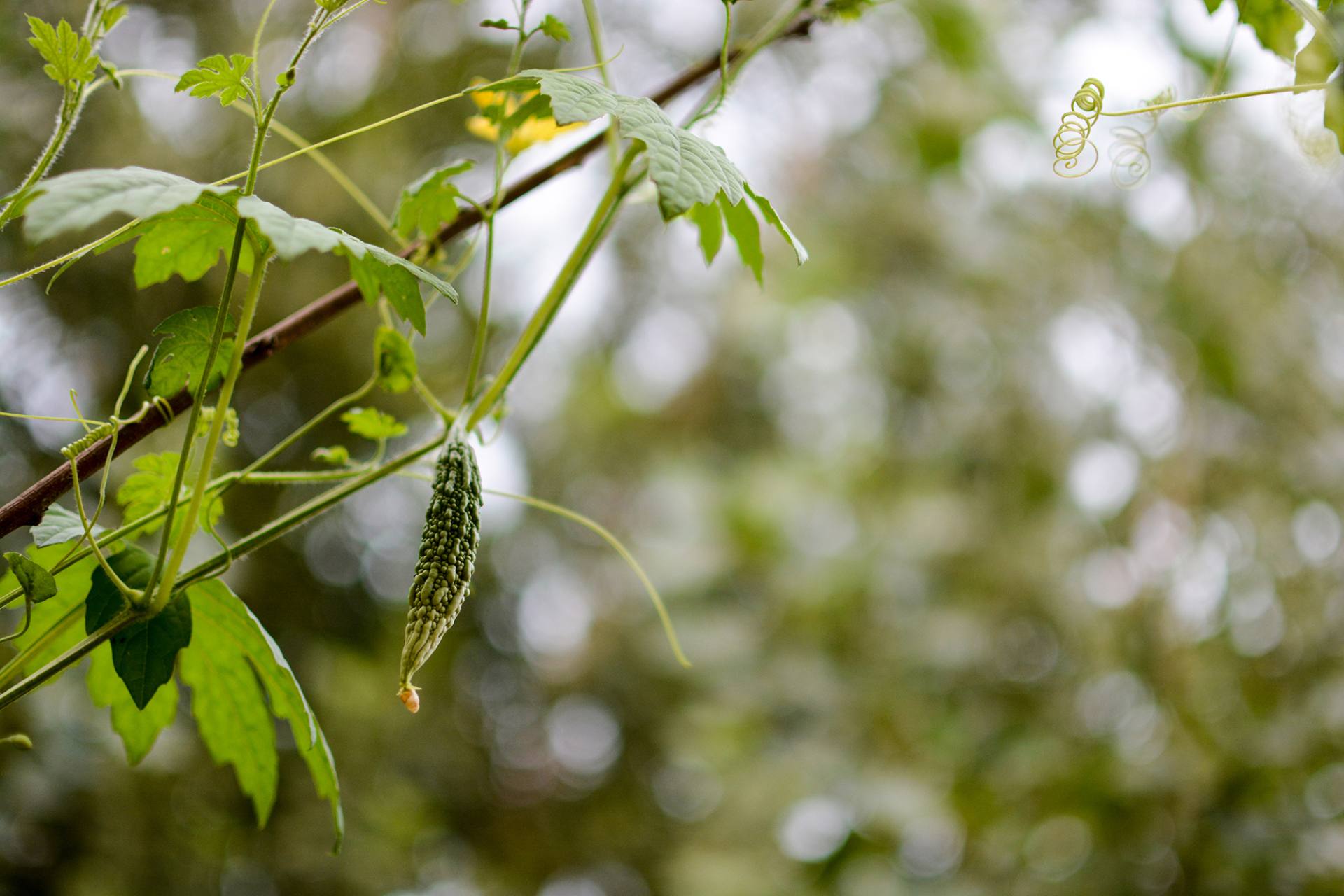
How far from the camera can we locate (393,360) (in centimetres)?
35

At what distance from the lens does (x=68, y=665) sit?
0.29 m

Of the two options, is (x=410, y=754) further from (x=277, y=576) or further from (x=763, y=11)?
(x=763, y=11)

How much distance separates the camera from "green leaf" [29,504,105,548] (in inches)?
12.5

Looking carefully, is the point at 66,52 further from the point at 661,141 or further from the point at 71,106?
the point at 661,141

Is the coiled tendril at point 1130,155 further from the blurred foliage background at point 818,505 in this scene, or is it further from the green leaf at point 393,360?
the blurred foliage background at point 818,505

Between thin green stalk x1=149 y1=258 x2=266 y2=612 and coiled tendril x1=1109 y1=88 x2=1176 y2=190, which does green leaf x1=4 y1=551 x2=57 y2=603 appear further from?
coiled tendril x1=1109 y1=88 x2=1176 y2=190

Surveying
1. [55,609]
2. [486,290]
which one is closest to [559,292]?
[486,290]

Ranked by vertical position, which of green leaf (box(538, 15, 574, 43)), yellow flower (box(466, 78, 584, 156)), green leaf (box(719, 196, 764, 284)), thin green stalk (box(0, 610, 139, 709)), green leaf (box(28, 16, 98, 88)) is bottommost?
thin green stalk (box(0, 610, 139, 709))

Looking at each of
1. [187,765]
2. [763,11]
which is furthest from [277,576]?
[763,11]

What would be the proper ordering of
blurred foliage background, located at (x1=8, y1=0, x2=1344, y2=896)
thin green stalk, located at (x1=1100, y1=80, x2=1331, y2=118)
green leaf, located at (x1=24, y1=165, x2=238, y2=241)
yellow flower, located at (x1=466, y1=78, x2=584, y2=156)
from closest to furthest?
green leaf, located at (x1=24, y1=165, x2=238, y2=241)
thin green stalk, located at (x1=1100, y1=80, x2=1331, y2=118)
yellow flower, located at (x1=466, y1=78, x2=584, y2=156)
blurred foliage background, located at (x1=8, y1=0, x2=1344, y2=896)

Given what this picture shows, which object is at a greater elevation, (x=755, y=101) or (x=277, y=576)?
(x=755, y=101)

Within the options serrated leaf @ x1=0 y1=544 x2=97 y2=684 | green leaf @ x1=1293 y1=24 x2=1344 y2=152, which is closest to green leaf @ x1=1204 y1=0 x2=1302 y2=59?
green leaf @ x1=1293 y1=24 x2=1344 y2=152

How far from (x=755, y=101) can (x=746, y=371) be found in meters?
0.56

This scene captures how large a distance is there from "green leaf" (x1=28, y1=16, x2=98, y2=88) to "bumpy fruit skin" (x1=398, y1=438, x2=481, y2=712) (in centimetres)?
16
